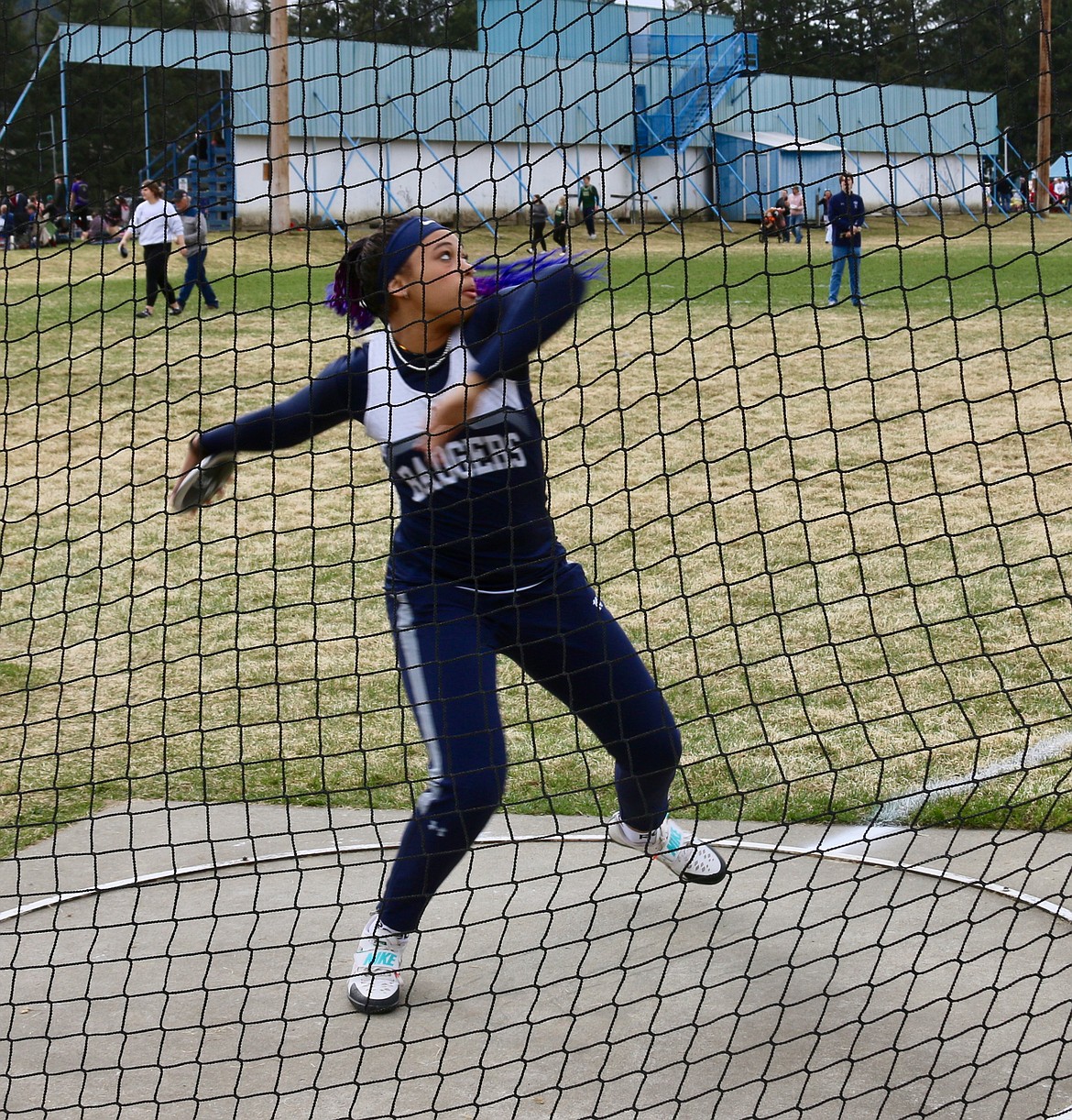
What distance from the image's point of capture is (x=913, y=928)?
3.79 meters

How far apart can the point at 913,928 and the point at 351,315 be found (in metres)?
2.13

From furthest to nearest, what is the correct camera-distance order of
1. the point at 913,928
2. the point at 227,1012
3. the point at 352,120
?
Result: the point at 352,120 → the point at 913,928 → the point at 227,1012

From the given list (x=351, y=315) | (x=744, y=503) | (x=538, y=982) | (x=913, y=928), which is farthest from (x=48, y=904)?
(x=744, y=503)

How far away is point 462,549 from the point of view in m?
3.44

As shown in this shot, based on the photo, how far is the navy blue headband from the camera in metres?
3.46

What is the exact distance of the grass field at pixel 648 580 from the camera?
450cm

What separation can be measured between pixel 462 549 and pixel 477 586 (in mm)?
93

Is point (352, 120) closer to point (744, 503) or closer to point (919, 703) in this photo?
point (744, 503)

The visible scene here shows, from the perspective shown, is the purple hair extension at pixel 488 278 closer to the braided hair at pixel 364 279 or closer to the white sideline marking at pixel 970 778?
the braided hair at pixel 364 279

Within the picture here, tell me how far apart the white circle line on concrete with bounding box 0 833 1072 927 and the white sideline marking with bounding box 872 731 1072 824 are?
194mm

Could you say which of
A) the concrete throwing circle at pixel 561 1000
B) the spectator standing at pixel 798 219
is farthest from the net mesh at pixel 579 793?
the spectator standing at pixel 798 219

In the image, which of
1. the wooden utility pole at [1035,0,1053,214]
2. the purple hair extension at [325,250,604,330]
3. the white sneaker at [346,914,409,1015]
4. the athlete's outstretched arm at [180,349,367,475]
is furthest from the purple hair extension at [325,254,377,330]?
the wooden utility pole at [1035,0,1053,214]

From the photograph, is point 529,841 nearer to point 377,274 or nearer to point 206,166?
point 377,274

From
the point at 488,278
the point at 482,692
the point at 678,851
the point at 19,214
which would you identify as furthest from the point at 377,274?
the point at 19,214
